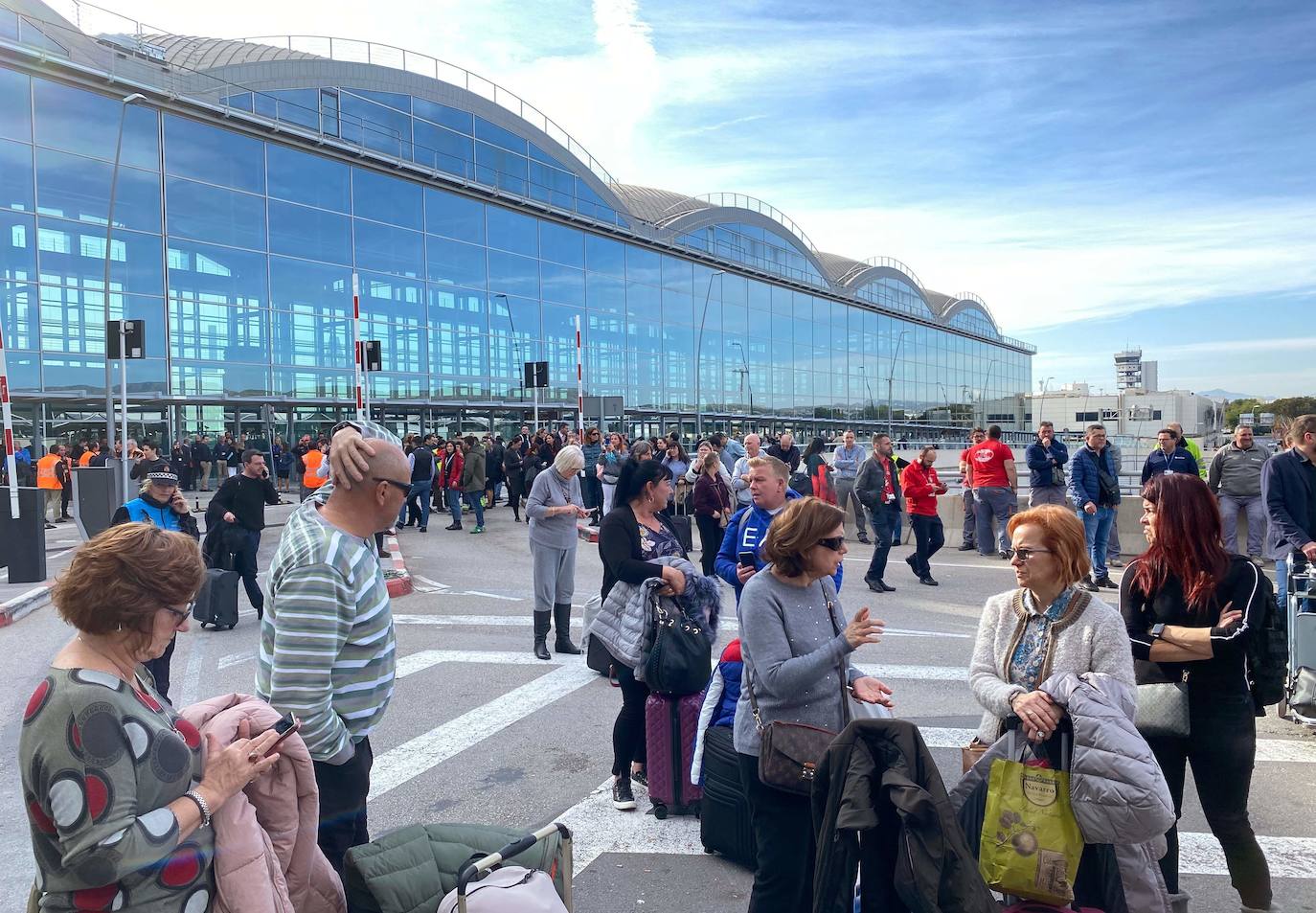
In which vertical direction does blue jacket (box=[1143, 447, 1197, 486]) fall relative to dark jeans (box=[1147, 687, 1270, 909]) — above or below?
above

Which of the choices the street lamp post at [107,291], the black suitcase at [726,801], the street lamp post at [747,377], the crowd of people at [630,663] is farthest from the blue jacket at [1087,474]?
the street lamp post at [747,377]

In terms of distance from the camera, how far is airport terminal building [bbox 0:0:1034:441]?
23641mm

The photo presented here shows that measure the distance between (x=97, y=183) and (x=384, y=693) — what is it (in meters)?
27.1

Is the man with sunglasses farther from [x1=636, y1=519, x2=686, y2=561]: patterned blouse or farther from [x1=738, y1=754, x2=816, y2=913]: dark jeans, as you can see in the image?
[x1=738, y1=754, x2=816, y2=913]: dark jeans

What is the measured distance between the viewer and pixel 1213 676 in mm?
3393

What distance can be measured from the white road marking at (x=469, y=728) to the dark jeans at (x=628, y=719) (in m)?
1.34

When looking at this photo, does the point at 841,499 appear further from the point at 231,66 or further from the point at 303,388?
the point at 231,66

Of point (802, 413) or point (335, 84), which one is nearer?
point (335, 84)

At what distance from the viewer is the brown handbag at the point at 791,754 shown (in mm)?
2984

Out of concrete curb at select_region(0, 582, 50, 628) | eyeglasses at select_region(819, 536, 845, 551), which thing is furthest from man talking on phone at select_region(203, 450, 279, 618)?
eyeglasses at select_region(819, 536, 845, 551)

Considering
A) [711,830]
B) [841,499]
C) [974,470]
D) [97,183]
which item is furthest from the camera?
[97,183]

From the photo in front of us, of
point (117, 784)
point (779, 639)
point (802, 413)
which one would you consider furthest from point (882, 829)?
point (802, 413)

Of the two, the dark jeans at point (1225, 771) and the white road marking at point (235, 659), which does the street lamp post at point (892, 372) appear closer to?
the white road marking at point (235, 659)

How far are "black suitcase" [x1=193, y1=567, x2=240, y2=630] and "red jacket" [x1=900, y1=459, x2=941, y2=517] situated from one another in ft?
26.9
